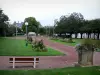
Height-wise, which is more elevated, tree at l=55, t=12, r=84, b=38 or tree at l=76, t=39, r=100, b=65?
tree at l=55, t=12, r=84, b=38

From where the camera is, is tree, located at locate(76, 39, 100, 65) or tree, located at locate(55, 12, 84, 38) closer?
tree, located at locate(76, 39, 100, 65)

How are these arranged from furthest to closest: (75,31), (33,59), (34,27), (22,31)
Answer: (75,31)
(22,31)
(34,27)
(33,59)

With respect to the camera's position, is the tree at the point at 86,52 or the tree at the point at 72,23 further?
the tree at the point at 72,23

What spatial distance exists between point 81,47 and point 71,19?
68.7 ft

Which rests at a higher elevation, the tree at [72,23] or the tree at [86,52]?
the tree at [72,23]

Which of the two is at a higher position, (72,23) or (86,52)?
(72,23)

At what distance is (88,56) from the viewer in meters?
8.87

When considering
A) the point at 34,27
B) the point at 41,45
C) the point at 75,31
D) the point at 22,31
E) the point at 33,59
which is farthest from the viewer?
the point at 75,31

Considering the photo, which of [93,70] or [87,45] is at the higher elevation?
[87,45]

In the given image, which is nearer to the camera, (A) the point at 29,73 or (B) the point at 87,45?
(A) the point at 29,73

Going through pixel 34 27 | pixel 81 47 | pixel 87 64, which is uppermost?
pixel 34 27

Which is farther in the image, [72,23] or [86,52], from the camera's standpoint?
[72,23]

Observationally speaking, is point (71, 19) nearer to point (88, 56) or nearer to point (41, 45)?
point (41, 45)

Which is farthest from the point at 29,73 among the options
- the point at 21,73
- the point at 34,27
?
the point at 34,27
